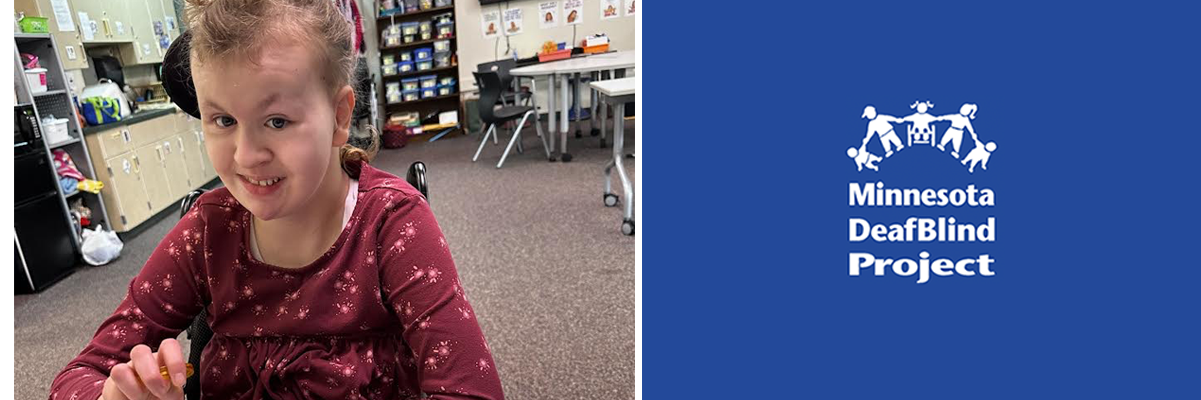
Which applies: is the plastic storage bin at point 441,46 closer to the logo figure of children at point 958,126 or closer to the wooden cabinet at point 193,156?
the wooden cabinet at point 193,156

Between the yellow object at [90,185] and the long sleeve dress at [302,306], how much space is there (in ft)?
9.02

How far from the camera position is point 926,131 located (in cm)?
86

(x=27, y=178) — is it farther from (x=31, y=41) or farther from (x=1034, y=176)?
(x=1034, y=176)

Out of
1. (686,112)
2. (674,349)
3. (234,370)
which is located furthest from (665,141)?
(234,370)

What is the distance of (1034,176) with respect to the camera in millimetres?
867

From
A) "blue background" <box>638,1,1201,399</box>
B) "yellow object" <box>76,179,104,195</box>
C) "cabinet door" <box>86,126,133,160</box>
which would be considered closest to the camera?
"blue background" <box>638,1,1201,399</box>

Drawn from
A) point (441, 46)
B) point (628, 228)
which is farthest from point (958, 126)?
point (441, 46)

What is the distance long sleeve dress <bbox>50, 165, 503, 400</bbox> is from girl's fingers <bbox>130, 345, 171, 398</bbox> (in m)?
0.16

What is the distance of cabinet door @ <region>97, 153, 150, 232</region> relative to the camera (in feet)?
9.89

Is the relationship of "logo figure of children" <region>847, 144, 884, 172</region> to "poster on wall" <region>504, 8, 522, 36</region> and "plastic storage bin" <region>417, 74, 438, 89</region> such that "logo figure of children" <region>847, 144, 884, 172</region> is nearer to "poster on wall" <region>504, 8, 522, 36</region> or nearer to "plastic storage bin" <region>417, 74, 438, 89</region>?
"plastic storage bin" <region>417, 74, 438, 89</region>

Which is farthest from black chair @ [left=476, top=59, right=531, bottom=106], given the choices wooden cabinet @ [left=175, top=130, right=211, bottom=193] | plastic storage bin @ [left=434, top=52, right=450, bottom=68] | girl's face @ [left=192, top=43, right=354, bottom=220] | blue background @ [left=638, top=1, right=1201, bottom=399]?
girl's face @ [left=192, top=43, right=354, bottom=220]

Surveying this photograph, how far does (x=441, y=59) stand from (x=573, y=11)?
1434mm

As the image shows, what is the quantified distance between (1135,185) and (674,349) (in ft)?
2.22

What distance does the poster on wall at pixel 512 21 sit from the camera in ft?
21.0
